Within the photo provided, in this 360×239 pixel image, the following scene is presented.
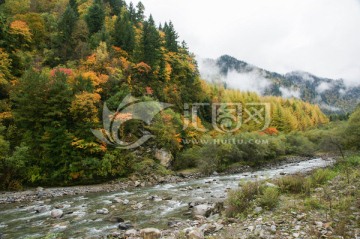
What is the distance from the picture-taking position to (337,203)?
9062mm

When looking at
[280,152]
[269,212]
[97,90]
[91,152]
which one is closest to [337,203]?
[269,212]

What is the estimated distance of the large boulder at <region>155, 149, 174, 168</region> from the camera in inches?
1302

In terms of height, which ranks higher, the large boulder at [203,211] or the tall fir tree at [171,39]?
the tall fir tree at [171,39]

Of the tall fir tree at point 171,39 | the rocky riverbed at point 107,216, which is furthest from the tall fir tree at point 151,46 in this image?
the rocky riverbed at point 107,216

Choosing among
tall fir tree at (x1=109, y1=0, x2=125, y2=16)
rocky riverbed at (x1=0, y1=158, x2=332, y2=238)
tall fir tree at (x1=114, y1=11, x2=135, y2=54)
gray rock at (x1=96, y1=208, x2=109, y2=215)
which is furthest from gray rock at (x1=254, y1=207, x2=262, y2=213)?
tall fir tree at (x1=109, y1=0, x2=125, y2=16)

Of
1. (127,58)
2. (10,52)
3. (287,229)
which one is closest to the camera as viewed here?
(287,229)

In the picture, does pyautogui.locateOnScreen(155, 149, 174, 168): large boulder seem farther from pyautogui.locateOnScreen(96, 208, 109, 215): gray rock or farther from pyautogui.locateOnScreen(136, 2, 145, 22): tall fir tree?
pyautogui.locateOnScreen(136, 2, 145, 22): tall fir tree

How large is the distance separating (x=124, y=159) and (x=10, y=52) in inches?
836

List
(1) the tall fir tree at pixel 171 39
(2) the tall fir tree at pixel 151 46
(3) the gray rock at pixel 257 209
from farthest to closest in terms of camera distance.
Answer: (1) the tall fir tree at pixel 171 39 → (2) the tall fir tree at pixel 151 46 → (3) the gray rock at pixel 257 209

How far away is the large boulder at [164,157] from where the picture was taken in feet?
108

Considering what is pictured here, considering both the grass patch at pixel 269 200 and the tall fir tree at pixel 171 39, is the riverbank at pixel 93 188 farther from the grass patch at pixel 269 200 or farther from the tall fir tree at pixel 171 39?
the tall fir tree at pixel 171 39

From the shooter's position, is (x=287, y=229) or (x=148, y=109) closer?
(x=287, y=229)

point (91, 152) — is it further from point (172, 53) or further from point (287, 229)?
point (172, 53)

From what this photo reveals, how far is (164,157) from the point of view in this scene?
33531mm
